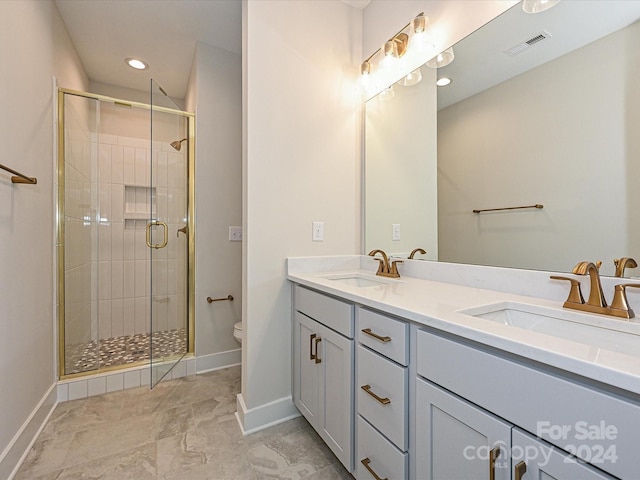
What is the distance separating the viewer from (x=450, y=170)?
4.94 feet

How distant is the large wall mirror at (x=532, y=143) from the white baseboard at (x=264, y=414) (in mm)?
1139

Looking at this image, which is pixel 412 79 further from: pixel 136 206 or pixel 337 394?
pixel 136 206

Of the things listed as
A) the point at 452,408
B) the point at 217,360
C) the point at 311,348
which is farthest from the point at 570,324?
the point at 217,360

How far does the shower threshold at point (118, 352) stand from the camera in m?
2.07

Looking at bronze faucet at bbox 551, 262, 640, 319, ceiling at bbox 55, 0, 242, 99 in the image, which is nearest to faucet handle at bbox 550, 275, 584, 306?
bronze faucet at bbox 551, 262, 640, 319

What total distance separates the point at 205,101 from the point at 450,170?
78.2 inches

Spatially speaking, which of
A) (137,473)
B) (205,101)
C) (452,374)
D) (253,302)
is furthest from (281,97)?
(137,473)

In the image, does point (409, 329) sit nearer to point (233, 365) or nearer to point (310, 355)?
point (310, 355)

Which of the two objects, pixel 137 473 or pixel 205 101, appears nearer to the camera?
pixel 137 473

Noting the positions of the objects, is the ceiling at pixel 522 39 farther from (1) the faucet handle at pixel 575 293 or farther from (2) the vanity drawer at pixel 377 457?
(2) the vanity drawer at pixel 377 457

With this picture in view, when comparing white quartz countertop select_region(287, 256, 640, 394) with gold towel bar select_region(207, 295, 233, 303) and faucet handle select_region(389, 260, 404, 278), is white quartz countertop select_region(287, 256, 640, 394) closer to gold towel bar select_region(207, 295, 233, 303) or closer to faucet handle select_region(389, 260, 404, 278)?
faucet handle select_region(389, 260, 404, 278)

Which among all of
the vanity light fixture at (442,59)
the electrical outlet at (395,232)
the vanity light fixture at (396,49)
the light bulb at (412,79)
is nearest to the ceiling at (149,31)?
the vanity light fixture at (396,49)

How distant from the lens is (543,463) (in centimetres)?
59

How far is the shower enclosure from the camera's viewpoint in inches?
80.4
